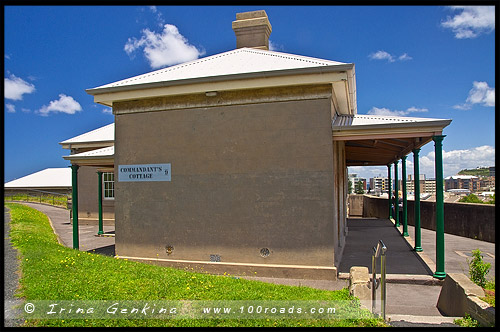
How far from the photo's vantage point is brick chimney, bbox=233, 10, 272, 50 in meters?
13.3

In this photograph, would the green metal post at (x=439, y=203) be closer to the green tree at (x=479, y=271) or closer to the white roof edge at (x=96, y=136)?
the green tree at (x=479, y=271)

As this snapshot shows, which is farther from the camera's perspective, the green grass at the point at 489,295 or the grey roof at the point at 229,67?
the grey roof at the point at 229,67

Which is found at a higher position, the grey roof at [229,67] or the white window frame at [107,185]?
the grey roof at [229,67]

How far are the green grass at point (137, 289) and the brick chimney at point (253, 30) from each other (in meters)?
8.41

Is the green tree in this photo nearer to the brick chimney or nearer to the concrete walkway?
the concrete walkway

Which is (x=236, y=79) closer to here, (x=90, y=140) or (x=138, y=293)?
(x=138, y=293)

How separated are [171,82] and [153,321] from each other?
6.12 meters

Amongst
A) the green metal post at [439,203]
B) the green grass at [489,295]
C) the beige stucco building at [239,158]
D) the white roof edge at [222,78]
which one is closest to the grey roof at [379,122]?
the beige stucco building at [239,158]

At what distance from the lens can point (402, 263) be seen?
10.3 meters

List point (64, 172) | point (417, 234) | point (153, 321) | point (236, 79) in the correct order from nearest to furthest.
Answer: point (153, 321) → point (236, 79) → point (417, 234) → point (64, 172)

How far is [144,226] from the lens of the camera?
10.3 metres

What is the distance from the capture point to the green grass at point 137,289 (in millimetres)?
5094

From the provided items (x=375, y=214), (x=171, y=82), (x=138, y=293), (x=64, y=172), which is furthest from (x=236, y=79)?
(x=64, y=172)

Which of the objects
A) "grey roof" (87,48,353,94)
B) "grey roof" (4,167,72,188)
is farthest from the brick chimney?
"grey roof" (4,167,72,188)
